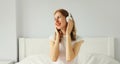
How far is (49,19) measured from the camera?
274 centimetres

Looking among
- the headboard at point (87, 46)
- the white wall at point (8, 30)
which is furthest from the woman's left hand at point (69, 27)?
the white wall at point (8, 30)

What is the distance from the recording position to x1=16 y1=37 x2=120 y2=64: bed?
89.3 inches

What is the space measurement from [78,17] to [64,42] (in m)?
1.25

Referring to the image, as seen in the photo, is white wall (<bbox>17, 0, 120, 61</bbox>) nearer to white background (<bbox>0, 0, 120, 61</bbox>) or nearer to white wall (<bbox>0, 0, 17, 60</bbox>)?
white background (<bbox>0, 0, 120, 61</bbox>)

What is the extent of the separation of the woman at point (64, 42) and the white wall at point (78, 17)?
3.88 feet

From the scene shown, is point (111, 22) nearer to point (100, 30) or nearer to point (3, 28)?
point (100, 30)

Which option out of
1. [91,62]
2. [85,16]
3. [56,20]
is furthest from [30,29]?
[56,20]

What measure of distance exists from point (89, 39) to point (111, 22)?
34cm

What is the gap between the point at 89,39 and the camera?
256 centimetres

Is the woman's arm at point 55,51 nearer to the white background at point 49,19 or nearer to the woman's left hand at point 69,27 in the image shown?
the woman's left hand at point 69,27

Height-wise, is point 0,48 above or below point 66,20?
below

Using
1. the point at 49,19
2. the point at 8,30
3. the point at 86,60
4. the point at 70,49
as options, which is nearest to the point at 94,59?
the point at 86,60

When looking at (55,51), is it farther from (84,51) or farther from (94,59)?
(84,51)

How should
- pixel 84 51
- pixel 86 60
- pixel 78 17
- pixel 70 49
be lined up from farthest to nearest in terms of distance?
pixel 78 17, pixel 84 51, pixel 86 60, pixel 70 49
